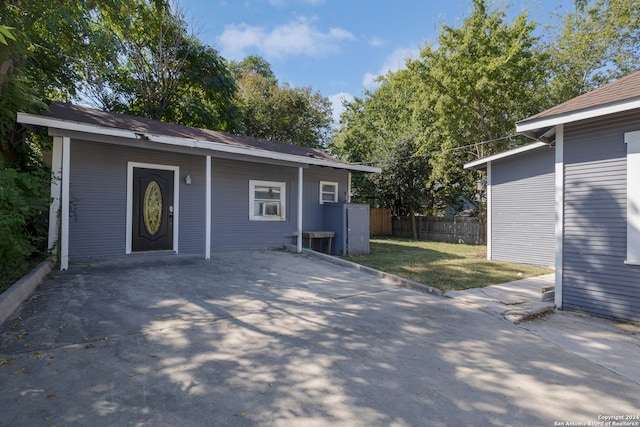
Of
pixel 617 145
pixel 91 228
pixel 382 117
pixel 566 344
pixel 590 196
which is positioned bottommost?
pixel 566 344

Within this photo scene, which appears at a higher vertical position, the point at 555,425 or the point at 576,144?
the point at 576,144

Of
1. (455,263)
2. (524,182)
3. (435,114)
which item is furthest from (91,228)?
(435,114)

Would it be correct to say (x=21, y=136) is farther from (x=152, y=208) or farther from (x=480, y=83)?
(x=480, y=83)

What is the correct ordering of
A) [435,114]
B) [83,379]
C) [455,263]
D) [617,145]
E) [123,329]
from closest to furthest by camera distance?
[83,379], [123,329], [617,145], [455,263], [435,114]

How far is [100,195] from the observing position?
7.16 metres

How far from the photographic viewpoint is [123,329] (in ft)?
11.9

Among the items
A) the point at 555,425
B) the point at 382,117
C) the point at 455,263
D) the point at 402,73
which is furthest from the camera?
the point at 382,117

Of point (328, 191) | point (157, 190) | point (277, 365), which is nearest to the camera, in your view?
point (277, 365)

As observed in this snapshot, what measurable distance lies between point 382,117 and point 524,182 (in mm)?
17142

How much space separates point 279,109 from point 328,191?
37.5ft

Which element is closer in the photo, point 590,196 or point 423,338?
point 423,338

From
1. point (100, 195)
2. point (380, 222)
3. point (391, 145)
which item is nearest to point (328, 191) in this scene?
point (100, 195)

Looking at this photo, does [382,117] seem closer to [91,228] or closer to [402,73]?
[402,73]

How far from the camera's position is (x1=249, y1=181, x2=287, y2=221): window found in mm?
9438
